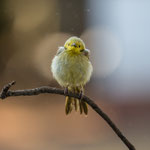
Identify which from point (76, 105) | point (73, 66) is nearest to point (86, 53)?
point (73, 66)

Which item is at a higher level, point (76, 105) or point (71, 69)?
point (71, 69)

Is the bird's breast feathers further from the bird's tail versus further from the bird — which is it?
the bird's tail

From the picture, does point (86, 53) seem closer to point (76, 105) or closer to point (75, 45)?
point (75, 45)

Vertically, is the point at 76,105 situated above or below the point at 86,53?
below

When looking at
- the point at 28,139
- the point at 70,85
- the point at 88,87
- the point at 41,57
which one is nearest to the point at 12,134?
the point at 28,139

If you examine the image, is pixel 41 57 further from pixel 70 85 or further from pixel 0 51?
pixel 70 85

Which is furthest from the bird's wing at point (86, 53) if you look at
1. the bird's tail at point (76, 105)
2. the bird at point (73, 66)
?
the bird's tail at point (76, 105)

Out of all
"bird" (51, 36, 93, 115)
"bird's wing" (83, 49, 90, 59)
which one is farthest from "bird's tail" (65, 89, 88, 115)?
"bird's wing" (83, 49, 90, 59)

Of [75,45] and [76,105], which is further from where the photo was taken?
[75,45]

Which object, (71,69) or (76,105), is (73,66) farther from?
(76,105)
